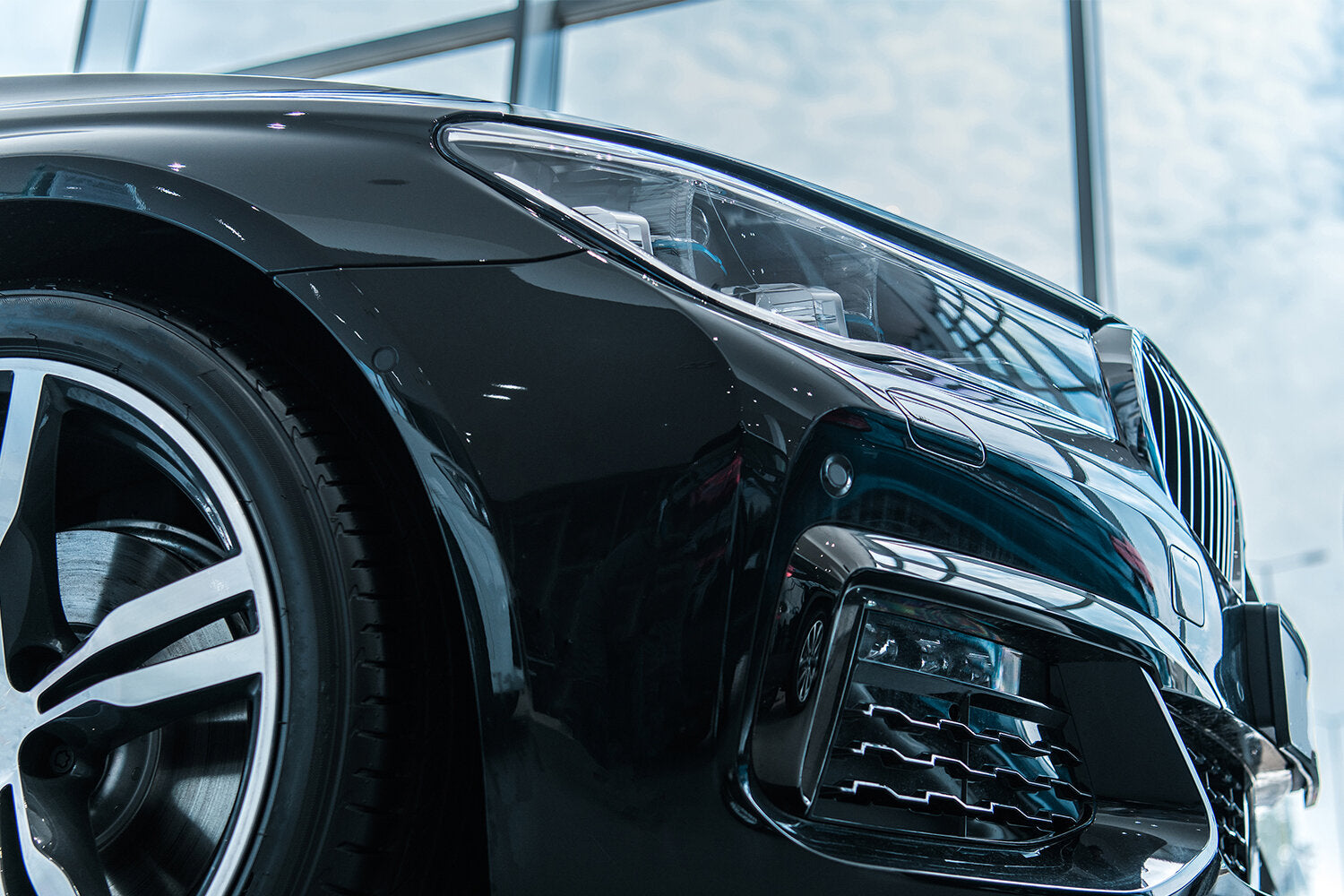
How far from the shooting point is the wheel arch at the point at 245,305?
81 centimetres

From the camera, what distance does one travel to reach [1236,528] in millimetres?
1534

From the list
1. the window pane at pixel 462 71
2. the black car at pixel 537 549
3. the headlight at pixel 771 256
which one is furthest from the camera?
the window pane at pixel 462 71

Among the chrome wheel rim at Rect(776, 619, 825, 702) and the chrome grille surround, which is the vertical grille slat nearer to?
the chrome grille surround

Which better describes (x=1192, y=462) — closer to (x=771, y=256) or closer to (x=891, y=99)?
(x=771, y=256)

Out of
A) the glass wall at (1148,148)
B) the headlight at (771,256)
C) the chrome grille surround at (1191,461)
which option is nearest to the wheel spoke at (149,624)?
the headlight at (771,256)

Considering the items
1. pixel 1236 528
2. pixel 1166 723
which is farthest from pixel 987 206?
pixel 1166 723

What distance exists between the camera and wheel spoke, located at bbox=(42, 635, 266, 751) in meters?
0.75

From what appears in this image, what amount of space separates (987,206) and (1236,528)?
7.97 ft

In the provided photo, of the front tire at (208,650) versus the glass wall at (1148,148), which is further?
the glass wall at (1148,148)

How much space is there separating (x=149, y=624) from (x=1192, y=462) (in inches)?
46.3

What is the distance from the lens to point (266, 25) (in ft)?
18.8

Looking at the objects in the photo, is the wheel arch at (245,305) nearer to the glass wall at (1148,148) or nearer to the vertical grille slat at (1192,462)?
the vertical grille slat at (1192,462)

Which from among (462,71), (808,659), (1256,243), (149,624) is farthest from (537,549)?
(462,71)

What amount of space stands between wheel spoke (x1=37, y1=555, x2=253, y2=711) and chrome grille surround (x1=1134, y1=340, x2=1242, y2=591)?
0.88 metres
